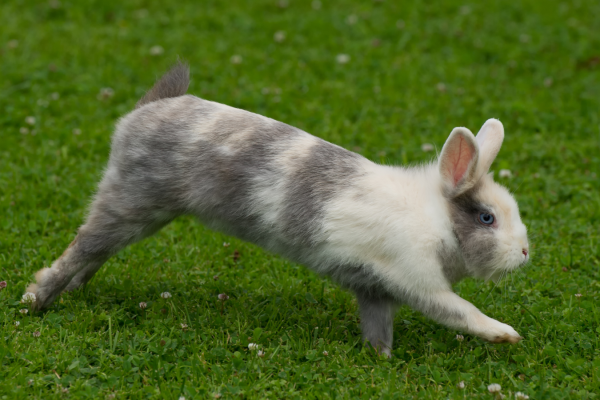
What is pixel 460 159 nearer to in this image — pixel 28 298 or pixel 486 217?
pixel 486 217

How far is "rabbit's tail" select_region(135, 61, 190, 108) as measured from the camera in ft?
14.8

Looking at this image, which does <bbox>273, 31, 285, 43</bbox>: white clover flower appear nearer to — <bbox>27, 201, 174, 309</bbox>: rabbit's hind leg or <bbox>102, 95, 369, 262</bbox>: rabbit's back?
<bbox>102, 95, 369, 262</bbox>: rabbit's back

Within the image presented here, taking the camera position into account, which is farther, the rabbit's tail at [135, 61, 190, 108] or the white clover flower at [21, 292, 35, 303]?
the rabbit's tail at [135, 61, 190, 108]

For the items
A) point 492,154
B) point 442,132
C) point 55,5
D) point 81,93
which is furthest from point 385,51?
point 492,154

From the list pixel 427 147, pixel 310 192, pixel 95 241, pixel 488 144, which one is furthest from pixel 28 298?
pixel 427 147

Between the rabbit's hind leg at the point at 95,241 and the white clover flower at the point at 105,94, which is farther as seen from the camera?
the white clover flower at the point at 105,94

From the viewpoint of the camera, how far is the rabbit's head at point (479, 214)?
154 inches

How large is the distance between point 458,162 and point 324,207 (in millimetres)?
757

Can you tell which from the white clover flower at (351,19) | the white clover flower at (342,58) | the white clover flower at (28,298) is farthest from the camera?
the white clover flower at (351,19)

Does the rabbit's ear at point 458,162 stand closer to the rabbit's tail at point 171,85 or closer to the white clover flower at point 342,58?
the rabbit's tail at point 171,85

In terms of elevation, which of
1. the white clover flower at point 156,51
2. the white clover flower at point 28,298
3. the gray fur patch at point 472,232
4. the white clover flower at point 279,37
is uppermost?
the gray fur patch at point 472,232

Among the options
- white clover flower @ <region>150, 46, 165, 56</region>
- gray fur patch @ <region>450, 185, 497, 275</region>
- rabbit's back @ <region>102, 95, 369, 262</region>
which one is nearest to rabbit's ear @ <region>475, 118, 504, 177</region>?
gray fur patch @ <region>450, 185, 497, 275</region>

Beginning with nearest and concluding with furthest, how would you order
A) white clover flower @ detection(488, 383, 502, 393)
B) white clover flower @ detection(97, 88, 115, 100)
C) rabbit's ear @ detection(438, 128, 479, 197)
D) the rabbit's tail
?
white clover flower @ detection(488, 383, 502, 393)
rabbit's ear @ detection(438, 128, 479, 197)
the rabbit's tail
white clover flower @ detection(97, 88, 115, 100)

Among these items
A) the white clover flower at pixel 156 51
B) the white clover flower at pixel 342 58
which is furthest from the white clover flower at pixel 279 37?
the white clover flower at pixel 156 51
